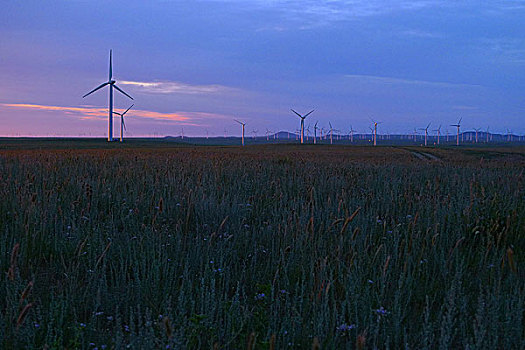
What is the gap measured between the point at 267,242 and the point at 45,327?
269cm

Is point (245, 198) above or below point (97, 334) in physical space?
above

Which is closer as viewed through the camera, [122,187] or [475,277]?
[475,277]

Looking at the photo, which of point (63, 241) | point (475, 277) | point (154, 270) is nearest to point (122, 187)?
point (63, 241)

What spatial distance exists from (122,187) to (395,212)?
5413 mm

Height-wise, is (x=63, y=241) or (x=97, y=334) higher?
(x=63, y=241)

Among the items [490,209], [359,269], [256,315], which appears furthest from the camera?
[490,209]

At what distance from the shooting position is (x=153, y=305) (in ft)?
11.0

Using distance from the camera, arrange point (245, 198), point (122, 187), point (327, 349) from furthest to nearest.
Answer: point (122, 187)
point (245, 198)
point (327, 349)

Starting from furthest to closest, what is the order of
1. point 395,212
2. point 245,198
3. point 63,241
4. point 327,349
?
point 245,198 < point 395,212 < point 63,241 < point 327,349

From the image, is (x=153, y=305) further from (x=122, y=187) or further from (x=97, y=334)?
(x=122, y=187)

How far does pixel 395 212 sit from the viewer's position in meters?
7.09

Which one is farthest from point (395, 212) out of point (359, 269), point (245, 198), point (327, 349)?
point (327, 349)

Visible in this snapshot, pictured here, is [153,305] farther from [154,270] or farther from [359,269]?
[359,269]

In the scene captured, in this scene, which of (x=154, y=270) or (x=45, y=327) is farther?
(x=154, y=270)
